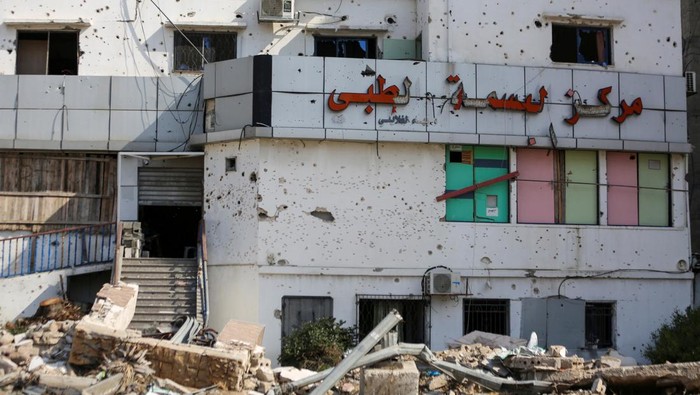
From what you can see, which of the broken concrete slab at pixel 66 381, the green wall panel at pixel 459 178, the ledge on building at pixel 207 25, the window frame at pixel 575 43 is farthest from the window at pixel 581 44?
the broken concrete slab at pixel 66 381

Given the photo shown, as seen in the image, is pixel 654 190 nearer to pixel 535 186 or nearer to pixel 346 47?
pixel 535 186

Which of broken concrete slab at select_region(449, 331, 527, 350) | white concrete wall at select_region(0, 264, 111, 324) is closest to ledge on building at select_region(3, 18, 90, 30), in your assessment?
white concrete wall at select_region(0, 264, 111, 324)

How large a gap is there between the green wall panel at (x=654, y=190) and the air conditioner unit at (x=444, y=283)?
4.18 m

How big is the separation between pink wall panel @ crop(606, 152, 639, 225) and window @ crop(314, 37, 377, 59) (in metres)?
5.34

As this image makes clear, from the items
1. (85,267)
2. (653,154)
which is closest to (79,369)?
(85,267)

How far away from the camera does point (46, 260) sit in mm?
18766

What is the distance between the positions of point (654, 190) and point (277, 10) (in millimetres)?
8425

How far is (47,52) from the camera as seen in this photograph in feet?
66.9

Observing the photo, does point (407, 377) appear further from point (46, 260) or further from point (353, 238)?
point (46, 260)

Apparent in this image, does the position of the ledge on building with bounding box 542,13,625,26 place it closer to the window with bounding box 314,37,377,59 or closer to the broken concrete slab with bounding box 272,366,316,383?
the window with bounding box 314,37,377,59

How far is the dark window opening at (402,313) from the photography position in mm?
18406

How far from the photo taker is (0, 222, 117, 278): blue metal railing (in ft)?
60.2

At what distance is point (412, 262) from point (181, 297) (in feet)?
14.4

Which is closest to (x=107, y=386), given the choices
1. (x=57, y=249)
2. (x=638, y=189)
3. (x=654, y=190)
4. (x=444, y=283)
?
(x=57, y=249)
